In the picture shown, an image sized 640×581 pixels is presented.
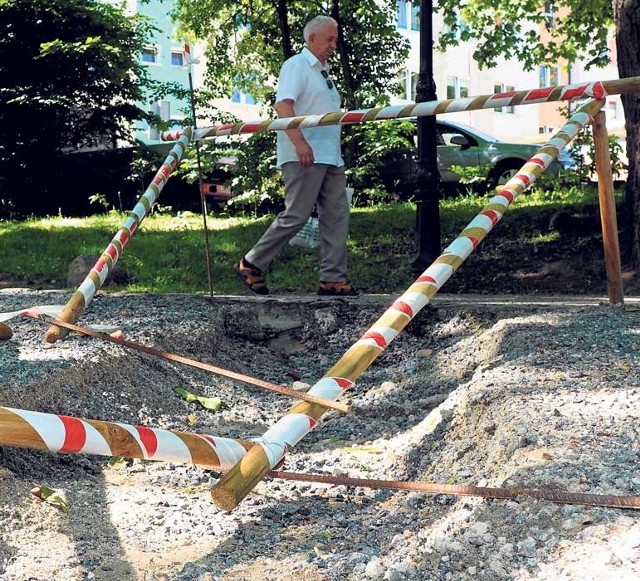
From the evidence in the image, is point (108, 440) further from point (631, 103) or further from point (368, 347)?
point (631, 103)

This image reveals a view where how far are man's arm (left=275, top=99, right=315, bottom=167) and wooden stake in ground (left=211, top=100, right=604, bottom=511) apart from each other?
214 centimetres

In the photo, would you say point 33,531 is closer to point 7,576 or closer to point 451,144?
point 7,576

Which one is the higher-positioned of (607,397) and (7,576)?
(607,397)

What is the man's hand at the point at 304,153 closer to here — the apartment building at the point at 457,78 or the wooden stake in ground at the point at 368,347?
the wooden stake in ground at the point at 368,347

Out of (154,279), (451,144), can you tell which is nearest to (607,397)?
(154,279)

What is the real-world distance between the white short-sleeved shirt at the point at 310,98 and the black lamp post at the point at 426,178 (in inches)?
41.7

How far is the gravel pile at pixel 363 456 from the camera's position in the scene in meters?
2.48

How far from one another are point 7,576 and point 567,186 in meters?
10.7

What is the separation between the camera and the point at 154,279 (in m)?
8.98

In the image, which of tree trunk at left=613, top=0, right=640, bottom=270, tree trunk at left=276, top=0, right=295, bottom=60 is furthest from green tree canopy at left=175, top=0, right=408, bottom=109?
tree trunk at left=613, top=0, right=640, bottom=270

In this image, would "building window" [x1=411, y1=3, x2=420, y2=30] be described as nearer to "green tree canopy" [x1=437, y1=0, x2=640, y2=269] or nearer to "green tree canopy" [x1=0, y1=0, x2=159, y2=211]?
"green tree canopy" [x1=437, y1=0, x2=640, y2=269]

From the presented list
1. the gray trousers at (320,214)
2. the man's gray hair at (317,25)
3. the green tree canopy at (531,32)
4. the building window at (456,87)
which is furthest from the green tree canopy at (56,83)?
the building window at (456,87)

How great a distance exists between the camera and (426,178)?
756 centimetres

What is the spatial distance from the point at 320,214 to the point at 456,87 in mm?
32865
